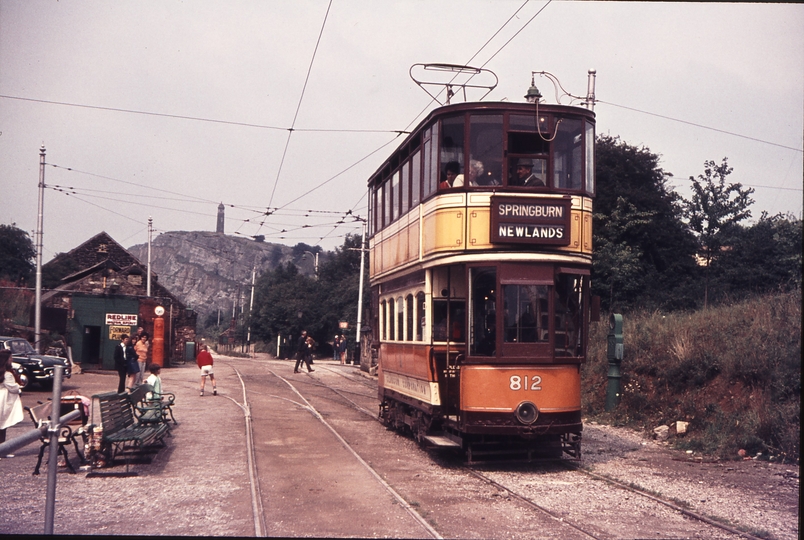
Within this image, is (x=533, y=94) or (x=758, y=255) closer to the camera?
(x=533, y=94)

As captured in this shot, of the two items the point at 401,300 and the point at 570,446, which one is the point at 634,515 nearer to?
the point at 570,446

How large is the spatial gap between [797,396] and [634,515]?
609cm

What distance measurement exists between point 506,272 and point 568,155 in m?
1.96

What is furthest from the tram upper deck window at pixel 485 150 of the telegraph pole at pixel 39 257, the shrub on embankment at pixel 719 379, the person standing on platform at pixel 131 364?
the telegraph pole at pixel 39 257

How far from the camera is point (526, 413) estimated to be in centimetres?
1099

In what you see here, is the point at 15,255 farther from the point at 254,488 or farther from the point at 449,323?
the point at 254,488

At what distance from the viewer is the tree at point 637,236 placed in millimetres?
29297

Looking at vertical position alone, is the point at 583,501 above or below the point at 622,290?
below

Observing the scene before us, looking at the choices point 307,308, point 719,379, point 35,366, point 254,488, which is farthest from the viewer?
point 307,308

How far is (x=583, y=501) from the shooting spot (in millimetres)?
9250

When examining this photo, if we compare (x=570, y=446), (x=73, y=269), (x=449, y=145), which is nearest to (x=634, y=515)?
(x=570, y=446)

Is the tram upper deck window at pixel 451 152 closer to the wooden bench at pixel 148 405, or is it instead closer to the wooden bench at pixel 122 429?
the wooden bench at pixel 122 429

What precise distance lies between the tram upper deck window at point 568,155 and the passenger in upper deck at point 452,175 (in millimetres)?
1342

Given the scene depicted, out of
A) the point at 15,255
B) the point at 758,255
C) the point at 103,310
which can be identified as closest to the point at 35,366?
the point at 103,310
